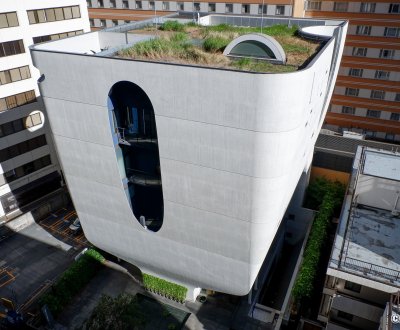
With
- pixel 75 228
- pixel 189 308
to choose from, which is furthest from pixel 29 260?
pixel 189 308

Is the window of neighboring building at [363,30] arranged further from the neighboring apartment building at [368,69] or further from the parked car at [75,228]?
the parked car at [75,228]

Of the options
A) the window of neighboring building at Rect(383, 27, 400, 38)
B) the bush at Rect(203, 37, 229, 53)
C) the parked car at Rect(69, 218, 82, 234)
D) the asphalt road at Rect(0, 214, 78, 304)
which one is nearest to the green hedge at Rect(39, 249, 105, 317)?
the asphalt road at Rect(0, 214, 78, 304)

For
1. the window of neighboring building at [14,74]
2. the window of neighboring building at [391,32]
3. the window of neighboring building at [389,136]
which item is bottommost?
the window of neighboring building at [389,136]

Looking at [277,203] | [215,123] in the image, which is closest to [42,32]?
[215,123]

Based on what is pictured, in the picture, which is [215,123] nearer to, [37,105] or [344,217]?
[344,217]

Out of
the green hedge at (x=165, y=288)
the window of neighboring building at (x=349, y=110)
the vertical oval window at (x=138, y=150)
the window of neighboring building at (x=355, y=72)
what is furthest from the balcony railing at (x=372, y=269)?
the window of neighboring building at (x=355, y=72)

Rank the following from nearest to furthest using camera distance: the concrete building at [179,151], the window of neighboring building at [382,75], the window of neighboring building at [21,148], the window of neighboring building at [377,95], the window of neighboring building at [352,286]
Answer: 1. the concrete building at [179,151]
2. the window of neighboring building at [352,286]
3. the window of neighboring building at [21,148]
4. the window of neighboring building at [382,75]
5. the window of neighboring building at [377,95]

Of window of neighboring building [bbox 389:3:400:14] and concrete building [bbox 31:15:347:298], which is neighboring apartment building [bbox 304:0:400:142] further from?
concrete building [bbox 31:15:347:298]
